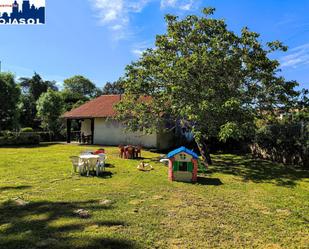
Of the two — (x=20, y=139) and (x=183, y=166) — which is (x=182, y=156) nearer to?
(x=183, y=166)

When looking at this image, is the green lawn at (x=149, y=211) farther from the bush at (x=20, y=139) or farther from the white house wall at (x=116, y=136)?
the bush at (x=20, y=139)

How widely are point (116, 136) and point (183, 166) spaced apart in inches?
536

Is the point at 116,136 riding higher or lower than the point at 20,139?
higher

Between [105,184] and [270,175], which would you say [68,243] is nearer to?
[105,184]

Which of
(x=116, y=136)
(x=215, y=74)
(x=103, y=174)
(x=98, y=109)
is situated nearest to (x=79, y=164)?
(x=103, y=174)

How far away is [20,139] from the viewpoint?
79.1ft

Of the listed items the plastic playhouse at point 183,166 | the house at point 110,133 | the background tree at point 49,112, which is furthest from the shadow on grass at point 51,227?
the background tree at point 49,112

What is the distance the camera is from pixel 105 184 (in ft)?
29.5

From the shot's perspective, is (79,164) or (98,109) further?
(98,109)

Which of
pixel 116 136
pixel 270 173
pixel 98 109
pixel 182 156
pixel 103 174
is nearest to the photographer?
pixel 182 156

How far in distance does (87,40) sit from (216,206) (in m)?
13.7

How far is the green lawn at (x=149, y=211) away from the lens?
4816 mm

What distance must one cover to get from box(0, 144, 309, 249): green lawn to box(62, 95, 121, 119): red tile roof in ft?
41.2

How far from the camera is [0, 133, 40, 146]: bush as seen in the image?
23.2 meters
